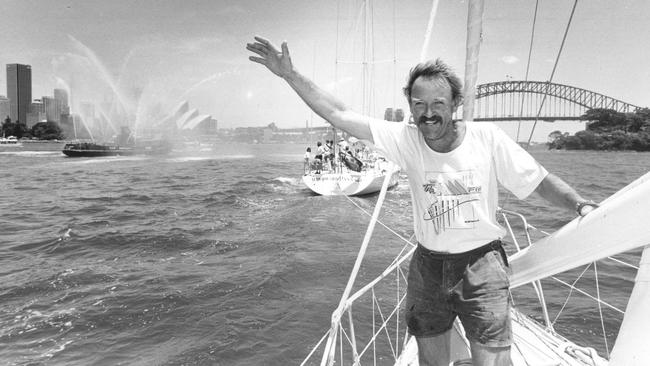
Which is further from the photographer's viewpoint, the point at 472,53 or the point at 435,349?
the point at 472,53

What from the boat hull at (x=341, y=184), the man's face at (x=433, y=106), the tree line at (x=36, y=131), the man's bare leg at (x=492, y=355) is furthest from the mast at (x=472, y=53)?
the tree line at (x=36, y=131)

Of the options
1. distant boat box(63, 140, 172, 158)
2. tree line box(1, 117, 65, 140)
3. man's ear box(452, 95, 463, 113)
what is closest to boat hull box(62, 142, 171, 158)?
distant boat box(63, 140, 172, 158)

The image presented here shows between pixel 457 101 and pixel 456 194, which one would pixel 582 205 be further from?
pixel 457 101

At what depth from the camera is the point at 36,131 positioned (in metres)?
150

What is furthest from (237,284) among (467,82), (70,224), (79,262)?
(70,224)

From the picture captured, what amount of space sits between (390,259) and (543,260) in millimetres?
9389

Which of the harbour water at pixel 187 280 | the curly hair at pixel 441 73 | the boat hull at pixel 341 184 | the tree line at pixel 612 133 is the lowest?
the harbour water at pixel 187 280

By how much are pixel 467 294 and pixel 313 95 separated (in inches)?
57.9

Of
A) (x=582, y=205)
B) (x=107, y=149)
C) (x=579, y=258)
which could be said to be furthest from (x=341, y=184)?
(x=107, y=149)

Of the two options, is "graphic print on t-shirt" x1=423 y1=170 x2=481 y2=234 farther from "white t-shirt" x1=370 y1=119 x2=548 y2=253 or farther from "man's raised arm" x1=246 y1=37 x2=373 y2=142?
"man's raised arm" x1=246 y1=37 x2=373 y2=142

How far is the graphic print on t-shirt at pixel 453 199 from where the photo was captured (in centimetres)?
231

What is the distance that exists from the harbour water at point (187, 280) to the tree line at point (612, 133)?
9706 centimetres

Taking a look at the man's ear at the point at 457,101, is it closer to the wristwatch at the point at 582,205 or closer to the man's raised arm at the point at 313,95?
the man's raised arm at the point at 313,95

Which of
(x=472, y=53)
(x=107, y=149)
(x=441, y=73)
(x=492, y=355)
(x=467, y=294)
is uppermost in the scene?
(x=472, y=53)
